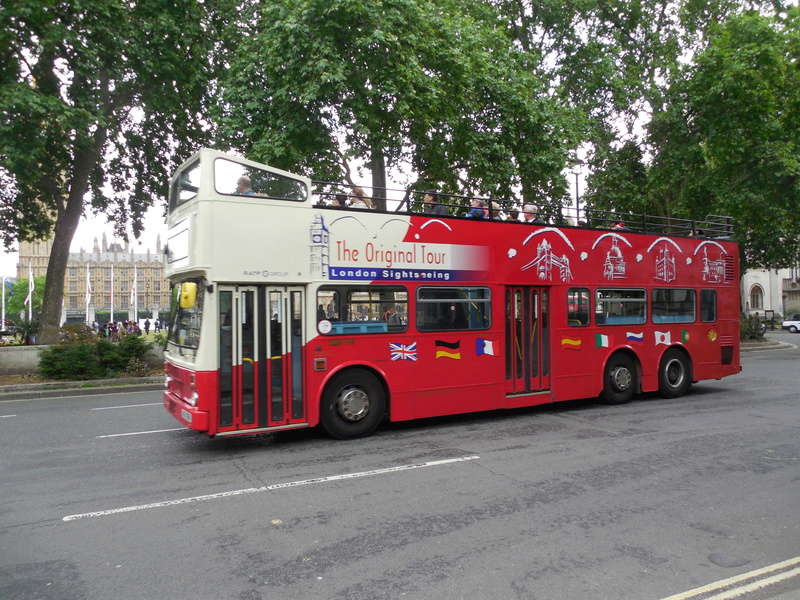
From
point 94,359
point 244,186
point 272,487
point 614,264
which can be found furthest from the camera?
point 94,359

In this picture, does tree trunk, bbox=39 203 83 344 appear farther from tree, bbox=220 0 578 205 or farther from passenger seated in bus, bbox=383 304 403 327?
passenger seated in bus, bbox=383 304 403 327

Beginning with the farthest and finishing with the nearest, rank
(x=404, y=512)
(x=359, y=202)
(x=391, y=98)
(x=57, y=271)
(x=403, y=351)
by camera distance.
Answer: (x=57, y=271)
(x=391, y=98)
(x=359, y=202)
(x=403, y=351)
(x=404, y=512)

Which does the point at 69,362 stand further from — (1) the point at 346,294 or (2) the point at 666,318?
(2) the point at 666,318

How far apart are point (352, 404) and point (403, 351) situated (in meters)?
1.09

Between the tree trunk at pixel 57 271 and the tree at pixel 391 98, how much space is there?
6.32 meters

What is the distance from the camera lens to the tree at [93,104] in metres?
13.8

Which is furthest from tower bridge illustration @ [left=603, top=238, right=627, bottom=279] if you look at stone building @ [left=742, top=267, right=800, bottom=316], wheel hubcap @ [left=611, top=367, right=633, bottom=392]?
stone building @ [left=742, top=267, right=800, bottom=316]

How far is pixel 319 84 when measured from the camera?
44.8 ft

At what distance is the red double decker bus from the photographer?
6.98m

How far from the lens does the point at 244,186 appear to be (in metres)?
7.12

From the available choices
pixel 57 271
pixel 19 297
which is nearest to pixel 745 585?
pixel 57 271

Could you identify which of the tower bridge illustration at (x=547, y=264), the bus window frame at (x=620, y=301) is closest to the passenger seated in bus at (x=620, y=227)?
the bus window frame at (x=620, y=301)

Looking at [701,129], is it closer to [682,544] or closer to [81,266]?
[682,544]

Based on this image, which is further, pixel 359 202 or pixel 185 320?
pixel 359 202
